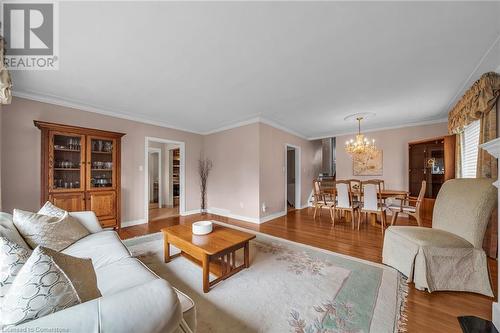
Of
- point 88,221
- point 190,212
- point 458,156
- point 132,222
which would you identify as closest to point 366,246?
point 458,156

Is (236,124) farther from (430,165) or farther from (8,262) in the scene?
(430,165)

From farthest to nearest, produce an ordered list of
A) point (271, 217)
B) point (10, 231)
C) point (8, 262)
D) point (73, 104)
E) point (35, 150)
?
point (271, 217)
point (73, 104)
point (35, 150)
point (10, 231)
point (8, 262)

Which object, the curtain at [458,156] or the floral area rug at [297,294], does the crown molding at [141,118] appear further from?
the floral area rug at [297,294]

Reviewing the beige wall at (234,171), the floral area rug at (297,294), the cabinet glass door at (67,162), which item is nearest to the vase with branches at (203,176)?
the beige wall at (234,171)

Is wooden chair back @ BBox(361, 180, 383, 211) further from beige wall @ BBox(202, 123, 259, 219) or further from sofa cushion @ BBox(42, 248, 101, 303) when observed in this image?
sofa cushion @ BBox(42, 248, 101, 303)

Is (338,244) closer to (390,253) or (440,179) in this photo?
(390,253)

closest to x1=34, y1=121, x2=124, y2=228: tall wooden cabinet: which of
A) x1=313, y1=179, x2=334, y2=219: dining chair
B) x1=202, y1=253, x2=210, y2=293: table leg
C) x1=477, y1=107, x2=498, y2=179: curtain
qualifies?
x1=202, y1=253, x2=210, y2=293: table leg

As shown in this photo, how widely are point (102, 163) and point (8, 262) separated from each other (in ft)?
10.1

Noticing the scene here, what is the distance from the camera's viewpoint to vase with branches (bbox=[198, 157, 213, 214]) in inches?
207

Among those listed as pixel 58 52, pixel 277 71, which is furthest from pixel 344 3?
pixel 58 52

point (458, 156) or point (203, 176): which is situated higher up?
point (458, 156)

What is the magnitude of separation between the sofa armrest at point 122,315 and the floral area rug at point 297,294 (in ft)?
2.62

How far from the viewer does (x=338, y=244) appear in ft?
9.57

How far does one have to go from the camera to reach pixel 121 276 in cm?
130
